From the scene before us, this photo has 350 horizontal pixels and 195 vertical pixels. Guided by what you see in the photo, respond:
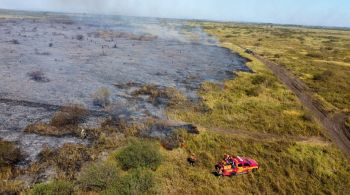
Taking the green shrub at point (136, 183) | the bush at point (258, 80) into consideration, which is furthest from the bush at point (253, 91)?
the green shrub at point (136, 183)

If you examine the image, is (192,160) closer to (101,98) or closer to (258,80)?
(101,98)

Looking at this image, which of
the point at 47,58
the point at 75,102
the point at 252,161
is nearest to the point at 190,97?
the point at 75,102

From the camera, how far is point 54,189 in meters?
21.9

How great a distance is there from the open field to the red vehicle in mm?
567

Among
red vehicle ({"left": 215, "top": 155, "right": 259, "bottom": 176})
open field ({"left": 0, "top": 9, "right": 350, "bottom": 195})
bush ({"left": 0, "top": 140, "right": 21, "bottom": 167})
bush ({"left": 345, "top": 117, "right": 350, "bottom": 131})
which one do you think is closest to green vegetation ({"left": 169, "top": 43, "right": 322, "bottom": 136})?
open field ({"left": 0, "top": 9, "right": 350, "bottom": 195})

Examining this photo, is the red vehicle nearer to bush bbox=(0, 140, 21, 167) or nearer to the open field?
the open field

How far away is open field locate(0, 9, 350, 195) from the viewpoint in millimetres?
25422

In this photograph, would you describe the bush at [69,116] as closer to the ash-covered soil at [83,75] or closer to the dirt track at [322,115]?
the ash-covered soil at [83,75]

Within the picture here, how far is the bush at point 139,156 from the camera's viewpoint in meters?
27.0

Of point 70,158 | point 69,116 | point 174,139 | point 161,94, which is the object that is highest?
point 69,116

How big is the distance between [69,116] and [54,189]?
14464 millimetres

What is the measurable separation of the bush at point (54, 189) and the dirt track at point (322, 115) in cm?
2668

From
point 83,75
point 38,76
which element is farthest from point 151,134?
point 38,76

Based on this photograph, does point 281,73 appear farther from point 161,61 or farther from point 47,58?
point 47,58
